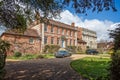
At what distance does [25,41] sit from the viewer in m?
38.9

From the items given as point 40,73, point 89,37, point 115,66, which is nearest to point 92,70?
point 40,73

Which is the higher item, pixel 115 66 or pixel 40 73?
pixel 115 66

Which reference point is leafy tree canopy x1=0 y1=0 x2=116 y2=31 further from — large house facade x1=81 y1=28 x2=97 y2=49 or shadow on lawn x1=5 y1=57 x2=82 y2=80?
large house facade x1=81 y1=28 x2=97 y2=49

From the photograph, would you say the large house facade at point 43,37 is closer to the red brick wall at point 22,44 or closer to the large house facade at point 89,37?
the red brick wall at point 22,44

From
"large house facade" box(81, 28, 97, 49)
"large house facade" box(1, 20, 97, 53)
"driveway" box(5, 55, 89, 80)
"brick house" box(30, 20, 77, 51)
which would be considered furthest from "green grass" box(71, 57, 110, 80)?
"large house facade" box(81, 28, 97, 49)

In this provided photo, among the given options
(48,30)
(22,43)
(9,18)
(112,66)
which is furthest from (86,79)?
(48,30)

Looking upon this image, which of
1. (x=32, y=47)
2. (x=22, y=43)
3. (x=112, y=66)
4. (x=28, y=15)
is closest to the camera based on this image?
(x=112, y=66)

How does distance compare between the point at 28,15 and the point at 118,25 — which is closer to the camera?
the point at 118,25

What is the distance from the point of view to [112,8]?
25.9 ft

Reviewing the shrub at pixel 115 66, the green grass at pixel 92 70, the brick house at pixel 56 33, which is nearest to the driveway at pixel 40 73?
the green grass at pixel 92 70

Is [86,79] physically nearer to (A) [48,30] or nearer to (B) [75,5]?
(B) [75,5]

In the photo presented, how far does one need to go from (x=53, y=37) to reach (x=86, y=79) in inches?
1473

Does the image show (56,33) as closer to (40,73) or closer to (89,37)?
(89,37)

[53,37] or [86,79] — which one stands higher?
[53,37]
